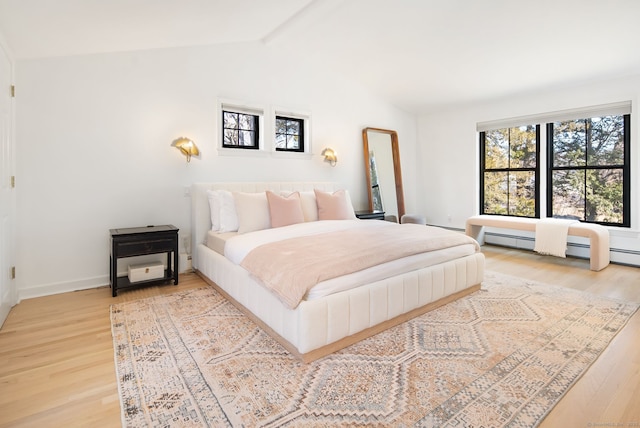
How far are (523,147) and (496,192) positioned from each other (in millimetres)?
813

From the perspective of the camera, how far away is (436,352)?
2111mm

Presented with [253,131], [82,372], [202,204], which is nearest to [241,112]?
[253,131]

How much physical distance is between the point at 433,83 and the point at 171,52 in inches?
142

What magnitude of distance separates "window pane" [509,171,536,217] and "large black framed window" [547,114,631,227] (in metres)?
0.23

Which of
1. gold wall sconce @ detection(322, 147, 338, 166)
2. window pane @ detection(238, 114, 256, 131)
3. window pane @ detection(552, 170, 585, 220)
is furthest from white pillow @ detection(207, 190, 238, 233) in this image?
window pane @ detection(552, 170, 585, 220)

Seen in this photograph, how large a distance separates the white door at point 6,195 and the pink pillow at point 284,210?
2196 millimetres

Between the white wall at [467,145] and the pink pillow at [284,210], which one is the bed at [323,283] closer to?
the pink pillow at [284,210]

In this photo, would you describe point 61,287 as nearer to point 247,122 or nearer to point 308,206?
point 308,206

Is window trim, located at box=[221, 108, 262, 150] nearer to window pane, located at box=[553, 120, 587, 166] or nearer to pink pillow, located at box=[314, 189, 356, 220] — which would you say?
pink pillow, located at box=[314, 189, 356, 220]

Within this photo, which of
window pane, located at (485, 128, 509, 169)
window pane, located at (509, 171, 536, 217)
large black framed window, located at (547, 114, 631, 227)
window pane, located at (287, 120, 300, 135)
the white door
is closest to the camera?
the white door

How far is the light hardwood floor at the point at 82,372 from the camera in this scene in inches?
60.8

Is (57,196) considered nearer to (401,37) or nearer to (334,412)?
(334,412)

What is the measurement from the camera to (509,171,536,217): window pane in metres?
5.12

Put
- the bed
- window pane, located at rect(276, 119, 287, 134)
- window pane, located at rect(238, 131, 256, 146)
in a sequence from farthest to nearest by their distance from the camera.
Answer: window pane, located at rect(276, 119, 287, 134) → window pane, located at rect(238, 131, 256, 146) → the bed
